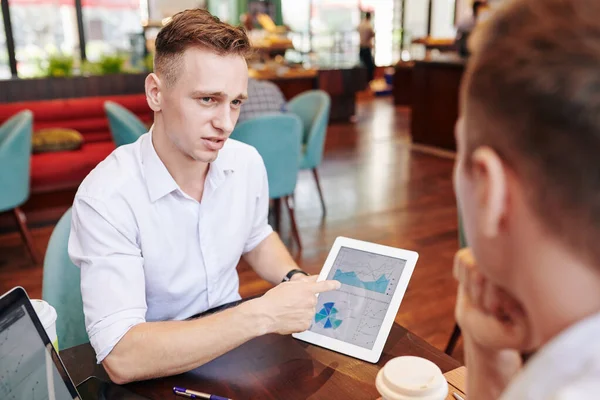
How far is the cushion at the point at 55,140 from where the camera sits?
13.8 feet

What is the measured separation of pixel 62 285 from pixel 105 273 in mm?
262

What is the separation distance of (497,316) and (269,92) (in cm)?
348

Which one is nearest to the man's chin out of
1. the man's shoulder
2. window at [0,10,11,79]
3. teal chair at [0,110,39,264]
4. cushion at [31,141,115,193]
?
the man's shoulder

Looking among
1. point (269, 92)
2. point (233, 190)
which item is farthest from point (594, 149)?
point (269, 92)

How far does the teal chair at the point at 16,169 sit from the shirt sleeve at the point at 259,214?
2.30 metres

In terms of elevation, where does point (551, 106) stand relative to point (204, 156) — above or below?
above

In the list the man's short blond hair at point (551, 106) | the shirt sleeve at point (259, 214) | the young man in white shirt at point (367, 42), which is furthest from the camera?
the young man in white shirt at point (367, 42)

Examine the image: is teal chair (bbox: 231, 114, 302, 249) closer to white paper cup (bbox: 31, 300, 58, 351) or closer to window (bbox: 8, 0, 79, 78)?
white paper cup (bbox: 31, 300, 58, 351)

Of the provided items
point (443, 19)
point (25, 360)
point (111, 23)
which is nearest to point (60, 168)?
point (25, 360)

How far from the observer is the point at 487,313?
550 millimetres

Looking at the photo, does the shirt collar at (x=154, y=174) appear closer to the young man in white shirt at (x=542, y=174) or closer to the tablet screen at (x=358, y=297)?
the tablet screen at (x=358, y=297)

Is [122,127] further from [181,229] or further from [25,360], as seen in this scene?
[25,360]

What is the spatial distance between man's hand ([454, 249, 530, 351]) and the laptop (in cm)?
58

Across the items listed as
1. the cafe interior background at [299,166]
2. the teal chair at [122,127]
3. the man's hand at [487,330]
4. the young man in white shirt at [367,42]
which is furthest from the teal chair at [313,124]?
the young man in white shirt at [367,42]
